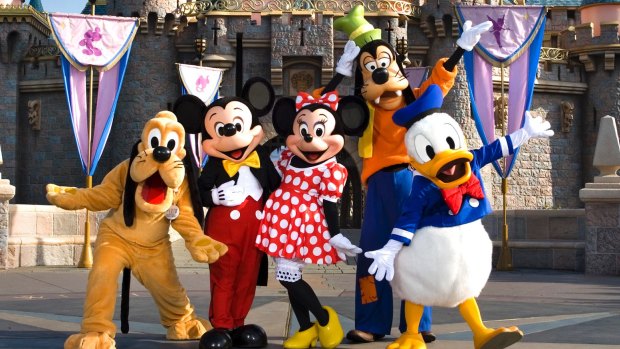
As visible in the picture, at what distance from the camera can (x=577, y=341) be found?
17.5 ft

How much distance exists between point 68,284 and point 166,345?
4457 mm

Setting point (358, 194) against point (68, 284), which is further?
point (358, 194)

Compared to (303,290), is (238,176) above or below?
above

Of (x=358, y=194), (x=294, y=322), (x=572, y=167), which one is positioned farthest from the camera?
(x=572, y=167)

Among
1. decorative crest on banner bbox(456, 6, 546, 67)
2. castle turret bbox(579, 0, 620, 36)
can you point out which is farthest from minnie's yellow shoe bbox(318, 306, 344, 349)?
castle turret bbox(579, 0, 620, 36)

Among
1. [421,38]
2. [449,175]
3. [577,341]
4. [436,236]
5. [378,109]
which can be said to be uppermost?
[421,38]

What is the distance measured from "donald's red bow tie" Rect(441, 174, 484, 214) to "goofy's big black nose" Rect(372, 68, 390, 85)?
2.91 ft

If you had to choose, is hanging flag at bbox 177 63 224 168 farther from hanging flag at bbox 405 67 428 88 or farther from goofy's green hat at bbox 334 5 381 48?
goofy's green hat at bbox 334 5 381 48

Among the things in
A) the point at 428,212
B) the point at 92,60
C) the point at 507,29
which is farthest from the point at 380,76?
the point at 92,60

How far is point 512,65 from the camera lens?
44.0 ft

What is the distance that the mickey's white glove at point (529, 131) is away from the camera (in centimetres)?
505

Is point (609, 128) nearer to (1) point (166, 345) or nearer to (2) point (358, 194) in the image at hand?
(1) point (166, 345)

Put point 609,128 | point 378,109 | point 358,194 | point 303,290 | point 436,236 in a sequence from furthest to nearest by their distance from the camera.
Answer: point 358,194, point 609,128, point 378,109, point 303,290, point 436,236

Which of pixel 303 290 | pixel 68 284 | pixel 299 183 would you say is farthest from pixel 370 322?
pixel 68 284
